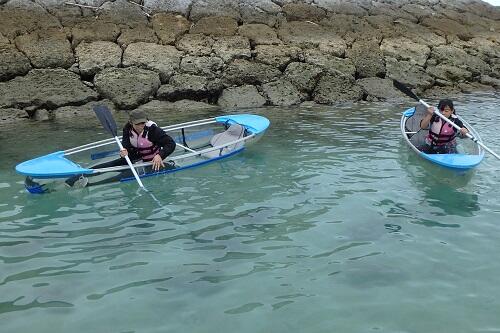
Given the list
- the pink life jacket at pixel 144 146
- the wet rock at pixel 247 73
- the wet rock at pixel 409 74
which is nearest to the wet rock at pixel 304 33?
the wet rock at pixel 247 73

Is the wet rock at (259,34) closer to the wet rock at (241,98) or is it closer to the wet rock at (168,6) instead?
the wet rock at (168,6)

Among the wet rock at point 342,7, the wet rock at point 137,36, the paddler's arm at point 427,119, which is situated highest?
the wet rock at point 342,7

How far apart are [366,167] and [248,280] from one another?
5424 mm

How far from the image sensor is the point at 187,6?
21734mm

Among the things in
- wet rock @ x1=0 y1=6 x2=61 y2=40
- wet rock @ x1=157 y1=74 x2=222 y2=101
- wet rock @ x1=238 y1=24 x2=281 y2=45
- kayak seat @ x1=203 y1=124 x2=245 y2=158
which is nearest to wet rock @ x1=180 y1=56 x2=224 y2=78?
wet rock @ x1=157 y1=74 x2=222 y2=101

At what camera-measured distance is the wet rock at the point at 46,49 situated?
17.6 metres

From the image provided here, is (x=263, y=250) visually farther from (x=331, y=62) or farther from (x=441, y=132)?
(x=331, y=62)

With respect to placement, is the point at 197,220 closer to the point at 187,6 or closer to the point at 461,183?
the point at 461,183

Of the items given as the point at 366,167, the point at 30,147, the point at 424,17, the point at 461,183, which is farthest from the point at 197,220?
the point at 424,17

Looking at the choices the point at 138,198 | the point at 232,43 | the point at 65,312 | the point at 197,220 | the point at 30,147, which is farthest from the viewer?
the point at 232,43

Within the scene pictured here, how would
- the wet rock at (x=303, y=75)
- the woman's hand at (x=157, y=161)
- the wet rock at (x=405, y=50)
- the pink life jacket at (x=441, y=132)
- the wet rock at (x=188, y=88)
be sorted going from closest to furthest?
the woman's hand at (x=157, y=161) → the pink life jacket at (x=441, y=132) → the wet rock at (x=188, y=88) → the wet rock at (x=303, y=75) → the wet rock at (x=405, y=50)

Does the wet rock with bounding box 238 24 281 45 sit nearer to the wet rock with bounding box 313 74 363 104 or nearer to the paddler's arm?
the wet rock with bounding box 313 74 363 104

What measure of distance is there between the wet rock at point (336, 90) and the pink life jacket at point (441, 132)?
7.70 metres

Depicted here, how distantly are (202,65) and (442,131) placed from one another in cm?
1049
